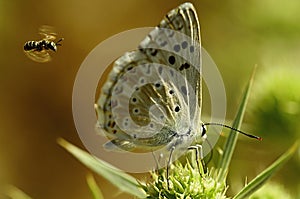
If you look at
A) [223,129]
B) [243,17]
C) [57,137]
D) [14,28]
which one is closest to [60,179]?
[57,137]

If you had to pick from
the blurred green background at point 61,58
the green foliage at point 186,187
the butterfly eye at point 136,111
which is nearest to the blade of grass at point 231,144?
the green foliage at point 186,187

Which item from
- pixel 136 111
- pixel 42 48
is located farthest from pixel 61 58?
pixel 136 111

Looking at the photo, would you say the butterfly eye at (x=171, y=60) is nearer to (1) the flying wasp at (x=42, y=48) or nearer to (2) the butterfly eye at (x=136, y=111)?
(2) the butterfly eye at (x=136, y=111)

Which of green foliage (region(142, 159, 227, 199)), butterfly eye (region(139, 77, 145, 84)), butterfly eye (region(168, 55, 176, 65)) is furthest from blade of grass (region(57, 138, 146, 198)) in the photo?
butterfly eye (region(168, 55, 176, 65))

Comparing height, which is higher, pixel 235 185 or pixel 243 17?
pixel 243 17

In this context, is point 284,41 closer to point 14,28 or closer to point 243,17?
point 243,17

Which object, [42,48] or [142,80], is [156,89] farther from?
[42,48]

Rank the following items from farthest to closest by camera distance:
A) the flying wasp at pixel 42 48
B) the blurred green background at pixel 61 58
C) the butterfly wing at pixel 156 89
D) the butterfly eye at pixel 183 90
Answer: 1. the blurred green background at pixel 61 58
2. the flying wasp at pixel 42 48
3. the butterfly eye at pixel 183 90
4. the butterfly wing at pixel 156 89
